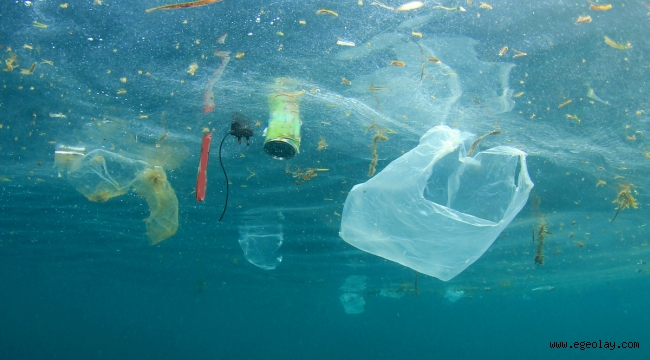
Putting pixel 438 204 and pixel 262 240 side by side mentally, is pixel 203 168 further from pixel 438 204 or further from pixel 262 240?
pixel 262 240

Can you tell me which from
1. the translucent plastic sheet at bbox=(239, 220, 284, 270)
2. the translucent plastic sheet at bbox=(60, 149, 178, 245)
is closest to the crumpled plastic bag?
the translucent plastic sheet at bbox=(60, 149, 178, 245)

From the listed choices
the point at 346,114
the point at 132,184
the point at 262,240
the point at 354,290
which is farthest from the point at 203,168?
the point at 354,290

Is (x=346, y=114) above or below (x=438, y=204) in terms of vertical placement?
above

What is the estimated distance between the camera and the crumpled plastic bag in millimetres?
5023

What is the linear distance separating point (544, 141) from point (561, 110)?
52.5 inches

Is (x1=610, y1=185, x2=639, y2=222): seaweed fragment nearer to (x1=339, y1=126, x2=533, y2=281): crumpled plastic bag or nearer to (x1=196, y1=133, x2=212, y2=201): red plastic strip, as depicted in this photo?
(x1=339, y1=126, x2=533, y2=281): crumpled plastic bag

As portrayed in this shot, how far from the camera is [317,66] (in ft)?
21.3

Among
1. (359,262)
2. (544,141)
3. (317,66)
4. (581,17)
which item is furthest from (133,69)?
(359,262)

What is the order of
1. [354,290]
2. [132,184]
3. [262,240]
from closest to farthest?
[132,184]
[262,240]
[354,290]

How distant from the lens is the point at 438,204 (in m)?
5.17

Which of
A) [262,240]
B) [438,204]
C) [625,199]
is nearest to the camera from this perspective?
[438,204]

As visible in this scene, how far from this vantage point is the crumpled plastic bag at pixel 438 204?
16.5 feet

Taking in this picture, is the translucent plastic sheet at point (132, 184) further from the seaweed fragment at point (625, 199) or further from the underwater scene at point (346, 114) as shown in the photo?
the seaweed fragment at point (625, 199)

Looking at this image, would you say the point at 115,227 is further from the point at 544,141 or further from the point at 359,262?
the point at 544,141
